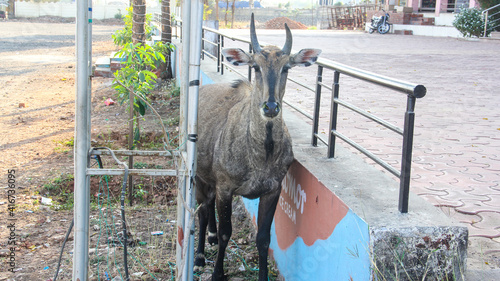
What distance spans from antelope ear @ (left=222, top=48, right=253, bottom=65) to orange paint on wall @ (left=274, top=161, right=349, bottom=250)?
3.19 ft

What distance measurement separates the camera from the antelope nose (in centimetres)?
356

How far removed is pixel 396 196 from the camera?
11.2ft

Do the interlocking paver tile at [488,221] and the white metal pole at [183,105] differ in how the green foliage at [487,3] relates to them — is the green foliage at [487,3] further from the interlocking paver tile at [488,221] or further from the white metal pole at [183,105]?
the white metal pole at [183,105]

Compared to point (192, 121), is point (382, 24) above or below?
above

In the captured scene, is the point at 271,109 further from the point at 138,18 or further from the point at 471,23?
the point at 471,23

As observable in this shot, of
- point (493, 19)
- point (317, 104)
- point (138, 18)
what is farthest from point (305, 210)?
point (493, 19)

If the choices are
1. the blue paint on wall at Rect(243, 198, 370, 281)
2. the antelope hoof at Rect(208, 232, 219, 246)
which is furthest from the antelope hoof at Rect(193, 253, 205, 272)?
the blue paint on wall at Rect(243, 198, 370, 281)

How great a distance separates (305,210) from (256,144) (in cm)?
66

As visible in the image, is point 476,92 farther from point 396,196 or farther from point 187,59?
point 187,59

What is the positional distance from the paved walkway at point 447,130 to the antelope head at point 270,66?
162cm

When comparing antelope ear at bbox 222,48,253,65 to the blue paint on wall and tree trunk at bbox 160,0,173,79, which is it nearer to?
the blue paint on wall

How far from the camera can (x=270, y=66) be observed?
381cm

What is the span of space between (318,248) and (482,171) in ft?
7.50

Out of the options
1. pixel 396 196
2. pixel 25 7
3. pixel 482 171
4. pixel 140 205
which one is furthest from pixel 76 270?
pixel 25 7
